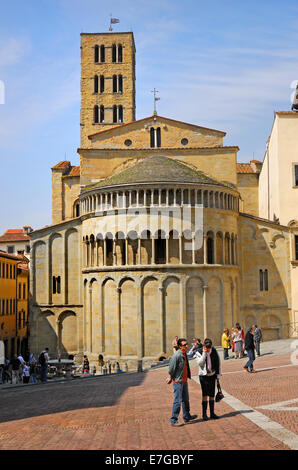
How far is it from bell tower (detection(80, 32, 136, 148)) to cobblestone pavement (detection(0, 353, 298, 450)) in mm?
57247

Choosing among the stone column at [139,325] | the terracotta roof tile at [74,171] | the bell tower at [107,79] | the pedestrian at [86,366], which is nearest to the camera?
the stone column at [139,325]

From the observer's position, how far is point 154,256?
38875 millimetres

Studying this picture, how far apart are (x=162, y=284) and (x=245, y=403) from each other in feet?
78.7

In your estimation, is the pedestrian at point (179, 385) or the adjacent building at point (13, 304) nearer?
the pedestrian at point (179, 385)

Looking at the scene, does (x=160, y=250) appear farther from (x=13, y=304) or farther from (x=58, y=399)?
(x=13, y=304)

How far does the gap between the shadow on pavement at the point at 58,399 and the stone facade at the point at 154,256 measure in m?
14.6

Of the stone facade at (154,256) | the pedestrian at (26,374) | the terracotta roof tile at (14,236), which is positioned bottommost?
the pedestrian at (26,374)

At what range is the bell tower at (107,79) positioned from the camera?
74188mm

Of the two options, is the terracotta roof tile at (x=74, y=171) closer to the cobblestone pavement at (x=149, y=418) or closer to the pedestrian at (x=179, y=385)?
the cobblestone pavement at (x=149, y=418)

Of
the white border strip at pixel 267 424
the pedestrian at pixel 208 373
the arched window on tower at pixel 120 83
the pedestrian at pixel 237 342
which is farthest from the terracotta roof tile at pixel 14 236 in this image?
the pedestrian at pixel 208 373

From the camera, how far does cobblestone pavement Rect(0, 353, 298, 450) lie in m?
10.7

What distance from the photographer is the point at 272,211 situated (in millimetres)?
47812

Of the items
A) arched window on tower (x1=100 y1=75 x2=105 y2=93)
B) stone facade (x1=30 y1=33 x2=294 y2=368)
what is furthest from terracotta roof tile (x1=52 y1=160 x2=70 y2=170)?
arched window on tower (x1=100 y1=75 x2=105 y2=93)

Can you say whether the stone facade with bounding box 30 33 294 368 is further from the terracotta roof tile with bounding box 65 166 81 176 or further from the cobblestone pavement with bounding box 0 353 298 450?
the cobblestone pavement with bounding box 0 353 298 450
